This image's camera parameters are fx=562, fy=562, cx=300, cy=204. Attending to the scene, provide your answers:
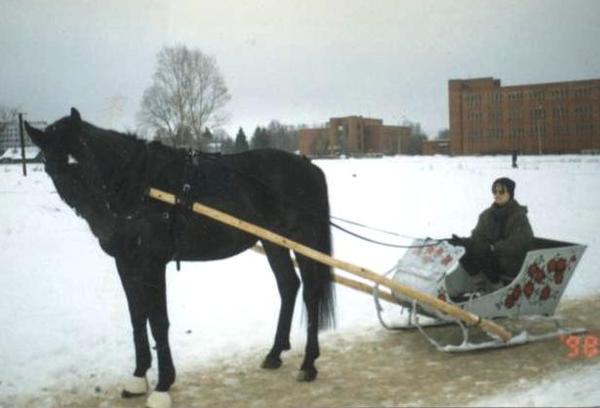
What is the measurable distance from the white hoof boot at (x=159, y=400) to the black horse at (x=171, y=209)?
82 mm

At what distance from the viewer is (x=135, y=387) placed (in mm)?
4316

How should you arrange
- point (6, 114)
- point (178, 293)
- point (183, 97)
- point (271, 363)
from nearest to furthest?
1. point (6, 114)
2. point (271, 363)
3. point (178, 293)
4. point (183, 97)

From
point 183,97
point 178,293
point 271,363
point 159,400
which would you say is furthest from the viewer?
point 183,97

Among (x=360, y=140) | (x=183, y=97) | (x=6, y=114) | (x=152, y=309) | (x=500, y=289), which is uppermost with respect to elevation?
(x=360, y=140)

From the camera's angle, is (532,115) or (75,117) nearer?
(75,117)

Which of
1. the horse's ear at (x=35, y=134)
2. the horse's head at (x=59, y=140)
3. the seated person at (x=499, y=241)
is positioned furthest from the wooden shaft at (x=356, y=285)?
the horse's ear at (x=35, y=134)

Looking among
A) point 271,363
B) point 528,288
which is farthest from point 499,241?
point 271,363

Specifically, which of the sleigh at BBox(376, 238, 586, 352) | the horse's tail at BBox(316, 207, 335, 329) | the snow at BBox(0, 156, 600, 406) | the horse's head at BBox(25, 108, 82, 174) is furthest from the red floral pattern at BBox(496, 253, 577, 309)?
the horse's head at BBox(25, 108, 82, 174)

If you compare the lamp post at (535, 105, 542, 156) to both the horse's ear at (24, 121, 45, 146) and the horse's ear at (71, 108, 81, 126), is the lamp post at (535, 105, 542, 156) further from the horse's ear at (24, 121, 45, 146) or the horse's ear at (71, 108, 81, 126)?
the horse's ear at (24, 121, 45, 146)

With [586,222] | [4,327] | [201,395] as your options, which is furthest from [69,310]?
[586,222]

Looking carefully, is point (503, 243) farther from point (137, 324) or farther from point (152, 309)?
point (137, 324)
